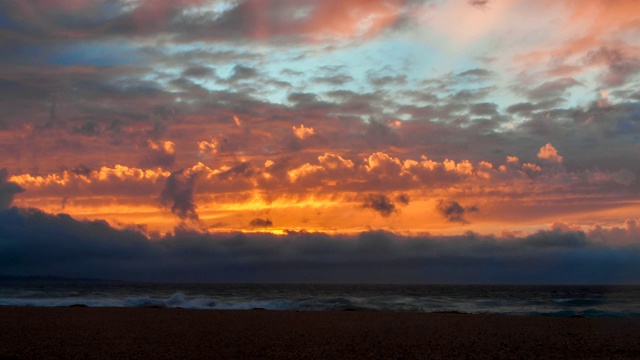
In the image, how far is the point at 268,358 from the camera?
14.0 m

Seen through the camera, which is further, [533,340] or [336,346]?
[533,340]

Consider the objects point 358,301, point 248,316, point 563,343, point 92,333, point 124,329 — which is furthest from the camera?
point 358,301

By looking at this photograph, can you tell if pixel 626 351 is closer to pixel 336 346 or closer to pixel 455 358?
pixel 455 358

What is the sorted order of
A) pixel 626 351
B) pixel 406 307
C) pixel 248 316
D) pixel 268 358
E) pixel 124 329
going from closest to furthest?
pixel 268 358
pixel 626 351
pixel 124 329
pixel 248 316
pixel 406 307

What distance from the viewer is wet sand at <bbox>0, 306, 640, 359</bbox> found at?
1475cm

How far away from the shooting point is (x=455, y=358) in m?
14.2

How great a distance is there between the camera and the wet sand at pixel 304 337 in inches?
581

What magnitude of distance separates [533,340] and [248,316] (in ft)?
43.1

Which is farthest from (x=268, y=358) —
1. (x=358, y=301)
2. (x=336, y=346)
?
(x=358, y=301)

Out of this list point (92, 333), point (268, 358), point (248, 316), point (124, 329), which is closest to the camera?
point (268, 358)

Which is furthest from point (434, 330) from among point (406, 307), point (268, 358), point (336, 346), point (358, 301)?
point (358, 301)

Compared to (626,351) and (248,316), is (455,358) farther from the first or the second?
(248,316)

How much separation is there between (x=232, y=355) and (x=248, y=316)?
1187cm

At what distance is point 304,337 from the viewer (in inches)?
708
